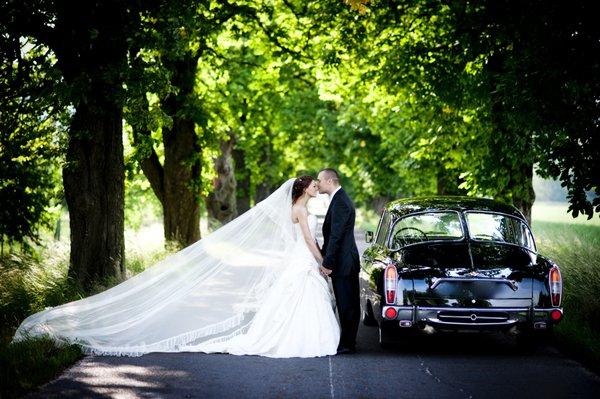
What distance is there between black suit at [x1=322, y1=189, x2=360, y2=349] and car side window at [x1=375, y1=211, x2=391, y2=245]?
1129 mm

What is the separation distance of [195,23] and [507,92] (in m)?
5.74

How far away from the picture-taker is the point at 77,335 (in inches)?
349

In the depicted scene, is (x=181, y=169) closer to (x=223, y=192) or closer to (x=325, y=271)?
(x=223, y=192)

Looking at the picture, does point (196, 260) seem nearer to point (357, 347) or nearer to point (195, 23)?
point (357, 347)

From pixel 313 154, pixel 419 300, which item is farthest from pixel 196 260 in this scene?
pixel 313 154

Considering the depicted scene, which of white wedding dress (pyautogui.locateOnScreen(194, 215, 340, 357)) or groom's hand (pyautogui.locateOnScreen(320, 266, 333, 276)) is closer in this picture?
white wedding dress (pyautogui.locateOnScreen(194, 215, 340, 357))

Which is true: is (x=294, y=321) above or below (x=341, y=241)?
below

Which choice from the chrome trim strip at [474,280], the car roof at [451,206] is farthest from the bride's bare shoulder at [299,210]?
the chrome trim strip at [474,280]

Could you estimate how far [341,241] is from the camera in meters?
9.08

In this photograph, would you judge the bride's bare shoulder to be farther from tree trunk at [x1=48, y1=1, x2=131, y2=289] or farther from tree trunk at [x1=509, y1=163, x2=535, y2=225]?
tree trunk at [x1=509, y1=163, x2=535, y2=225]

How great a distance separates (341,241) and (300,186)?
3.46ft

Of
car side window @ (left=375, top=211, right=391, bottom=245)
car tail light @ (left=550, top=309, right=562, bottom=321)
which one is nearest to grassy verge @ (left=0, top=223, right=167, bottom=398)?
car side window @ (left=375, top=211, right=391, bottom=245)

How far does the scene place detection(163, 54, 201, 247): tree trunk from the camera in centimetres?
1892

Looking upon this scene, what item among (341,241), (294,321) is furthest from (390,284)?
(294,321)
